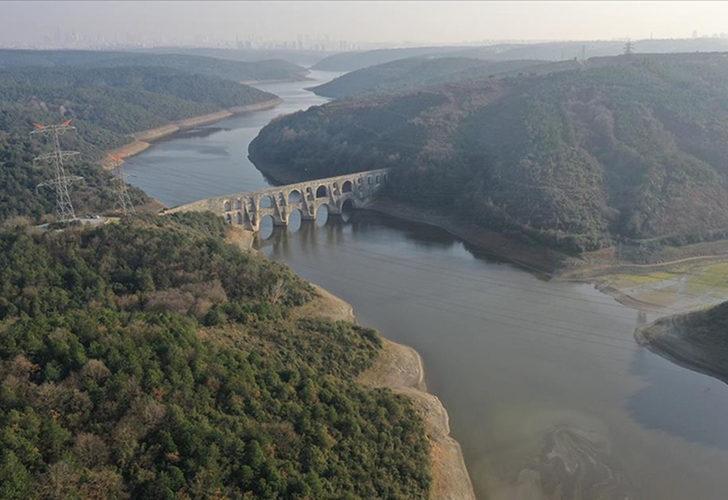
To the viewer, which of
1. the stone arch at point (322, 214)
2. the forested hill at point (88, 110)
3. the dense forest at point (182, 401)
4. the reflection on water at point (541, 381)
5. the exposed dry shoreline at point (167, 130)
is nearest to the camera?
the dense forest at point (182, 401)

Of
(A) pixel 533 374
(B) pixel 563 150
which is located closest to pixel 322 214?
(B) pixel 563 150

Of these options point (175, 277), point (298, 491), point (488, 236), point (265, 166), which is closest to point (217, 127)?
point (265, 166)

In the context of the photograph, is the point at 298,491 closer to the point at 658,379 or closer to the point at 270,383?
the point at 270,383

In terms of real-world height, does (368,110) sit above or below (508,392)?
above

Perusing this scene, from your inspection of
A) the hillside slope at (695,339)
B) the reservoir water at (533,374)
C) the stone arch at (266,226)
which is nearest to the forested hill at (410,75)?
the stone arch at (266,226)

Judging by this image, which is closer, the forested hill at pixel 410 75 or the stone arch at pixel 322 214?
the stone arch at pixel 322 214

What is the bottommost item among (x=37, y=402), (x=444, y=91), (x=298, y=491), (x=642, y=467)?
(x=642, y=467)

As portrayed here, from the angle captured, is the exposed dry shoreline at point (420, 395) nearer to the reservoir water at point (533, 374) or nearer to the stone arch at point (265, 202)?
the reservoir water at point (533, 374)
